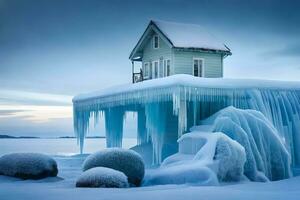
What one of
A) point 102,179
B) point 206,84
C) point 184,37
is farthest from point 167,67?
point 102,179

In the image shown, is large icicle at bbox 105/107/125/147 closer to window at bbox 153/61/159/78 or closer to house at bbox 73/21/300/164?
house at bbox 73/21/300/164

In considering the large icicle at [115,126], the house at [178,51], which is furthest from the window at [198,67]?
the large icicle at [115,126]

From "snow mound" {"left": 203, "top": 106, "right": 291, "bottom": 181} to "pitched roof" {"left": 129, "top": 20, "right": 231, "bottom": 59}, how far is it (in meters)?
8.61

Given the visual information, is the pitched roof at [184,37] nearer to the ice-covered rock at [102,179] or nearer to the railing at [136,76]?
the railing at [136,76]

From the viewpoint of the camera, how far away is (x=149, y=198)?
30.1 feet

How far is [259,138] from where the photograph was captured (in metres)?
19.3

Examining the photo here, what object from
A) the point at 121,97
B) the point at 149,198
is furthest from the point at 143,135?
the point at 149,198

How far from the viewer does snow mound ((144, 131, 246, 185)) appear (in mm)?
15484

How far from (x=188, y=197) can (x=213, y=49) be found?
65.2ft

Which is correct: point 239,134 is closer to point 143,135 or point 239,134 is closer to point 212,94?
point 212,94

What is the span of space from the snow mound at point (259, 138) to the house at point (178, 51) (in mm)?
8237

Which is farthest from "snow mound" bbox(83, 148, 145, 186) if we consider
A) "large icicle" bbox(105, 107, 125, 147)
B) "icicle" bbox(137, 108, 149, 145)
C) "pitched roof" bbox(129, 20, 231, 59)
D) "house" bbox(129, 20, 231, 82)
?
"icicle" bbox(137, 108, 149, 145)

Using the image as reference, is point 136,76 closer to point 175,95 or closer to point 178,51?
point 178,51

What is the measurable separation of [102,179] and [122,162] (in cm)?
317
